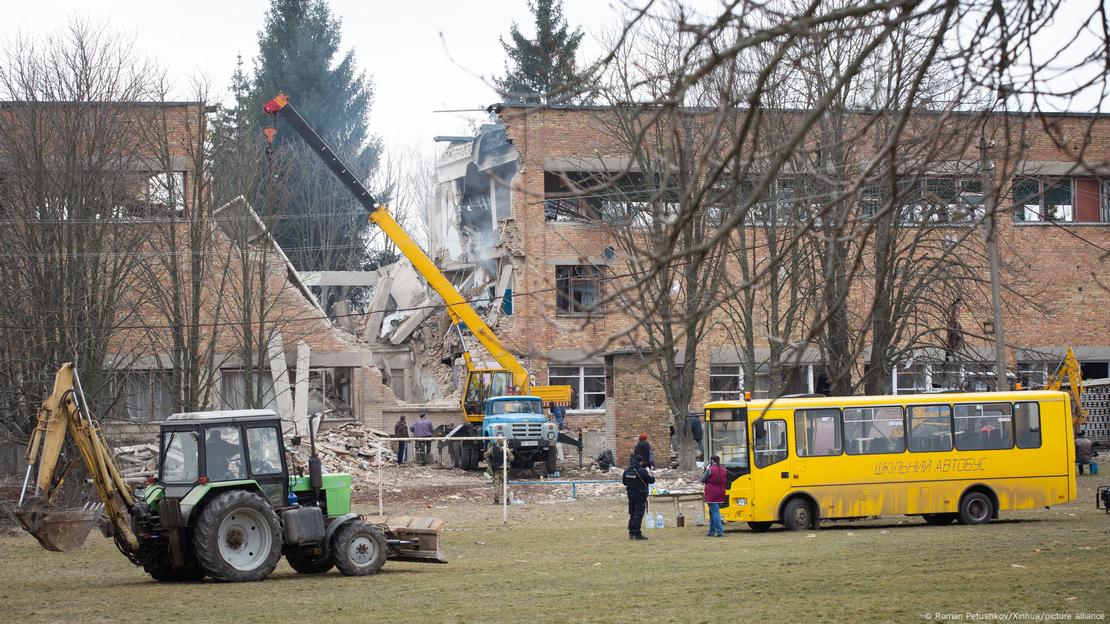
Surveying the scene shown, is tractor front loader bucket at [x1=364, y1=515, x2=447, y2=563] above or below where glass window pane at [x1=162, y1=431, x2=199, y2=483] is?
below

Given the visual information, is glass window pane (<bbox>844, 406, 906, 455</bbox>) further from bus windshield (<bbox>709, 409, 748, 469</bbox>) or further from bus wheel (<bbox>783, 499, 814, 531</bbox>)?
bus windshield (<bbox>709, 409, 748, 469</bbox>)

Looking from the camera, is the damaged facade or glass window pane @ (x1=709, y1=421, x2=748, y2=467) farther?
the damaged facade

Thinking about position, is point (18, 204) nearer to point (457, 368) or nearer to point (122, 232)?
point (122, 232)

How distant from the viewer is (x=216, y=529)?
1608cm

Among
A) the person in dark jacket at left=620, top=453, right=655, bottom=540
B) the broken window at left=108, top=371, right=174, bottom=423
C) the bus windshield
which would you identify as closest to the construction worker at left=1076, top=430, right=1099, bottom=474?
the bus windshield

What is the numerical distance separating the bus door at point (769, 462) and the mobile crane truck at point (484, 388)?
13.8m

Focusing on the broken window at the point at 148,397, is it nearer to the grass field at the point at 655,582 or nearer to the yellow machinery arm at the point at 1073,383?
the grass field at the point at 655,582

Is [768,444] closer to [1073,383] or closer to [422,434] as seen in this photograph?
[1073,383]

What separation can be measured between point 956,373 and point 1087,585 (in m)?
23.1

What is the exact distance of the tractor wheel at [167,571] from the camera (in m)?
16.9

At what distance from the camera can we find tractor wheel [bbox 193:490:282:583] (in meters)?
16.1

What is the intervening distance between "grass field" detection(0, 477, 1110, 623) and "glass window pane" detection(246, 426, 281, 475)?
149 cm

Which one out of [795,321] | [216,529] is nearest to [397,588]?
[216,529]

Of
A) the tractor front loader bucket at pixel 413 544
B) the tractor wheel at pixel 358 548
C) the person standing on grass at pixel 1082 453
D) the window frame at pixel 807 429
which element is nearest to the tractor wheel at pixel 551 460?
the person standing on grass at pixel 1082 453
